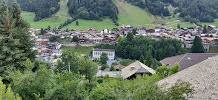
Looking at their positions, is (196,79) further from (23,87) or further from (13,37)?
(13,37)

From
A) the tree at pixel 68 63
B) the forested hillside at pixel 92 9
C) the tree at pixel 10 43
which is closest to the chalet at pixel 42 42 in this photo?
the forested hillside at pixel 92 9

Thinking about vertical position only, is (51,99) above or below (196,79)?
below

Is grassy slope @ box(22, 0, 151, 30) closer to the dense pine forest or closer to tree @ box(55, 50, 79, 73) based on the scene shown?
the dense pine forest

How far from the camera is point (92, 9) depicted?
230ft

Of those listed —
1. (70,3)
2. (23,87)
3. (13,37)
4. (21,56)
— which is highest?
(70,3)

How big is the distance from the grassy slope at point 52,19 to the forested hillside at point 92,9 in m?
2.88

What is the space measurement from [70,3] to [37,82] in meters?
71.0

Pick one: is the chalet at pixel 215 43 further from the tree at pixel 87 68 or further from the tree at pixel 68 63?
the tree at pixel 68 63

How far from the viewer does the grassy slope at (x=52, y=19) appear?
205ft

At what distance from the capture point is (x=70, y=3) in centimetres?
7494

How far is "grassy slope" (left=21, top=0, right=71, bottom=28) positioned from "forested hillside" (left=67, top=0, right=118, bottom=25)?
2.88 m

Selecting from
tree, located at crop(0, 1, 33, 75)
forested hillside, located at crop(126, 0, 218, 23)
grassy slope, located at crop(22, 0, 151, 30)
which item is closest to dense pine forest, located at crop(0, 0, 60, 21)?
grassy slope, located at crop(22, 0, 151, 30)

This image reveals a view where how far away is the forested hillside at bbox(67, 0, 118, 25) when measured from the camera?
6688 centimetres

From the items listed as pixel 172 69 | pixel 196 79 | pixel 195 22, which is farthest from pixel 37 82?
pixel 195 22
